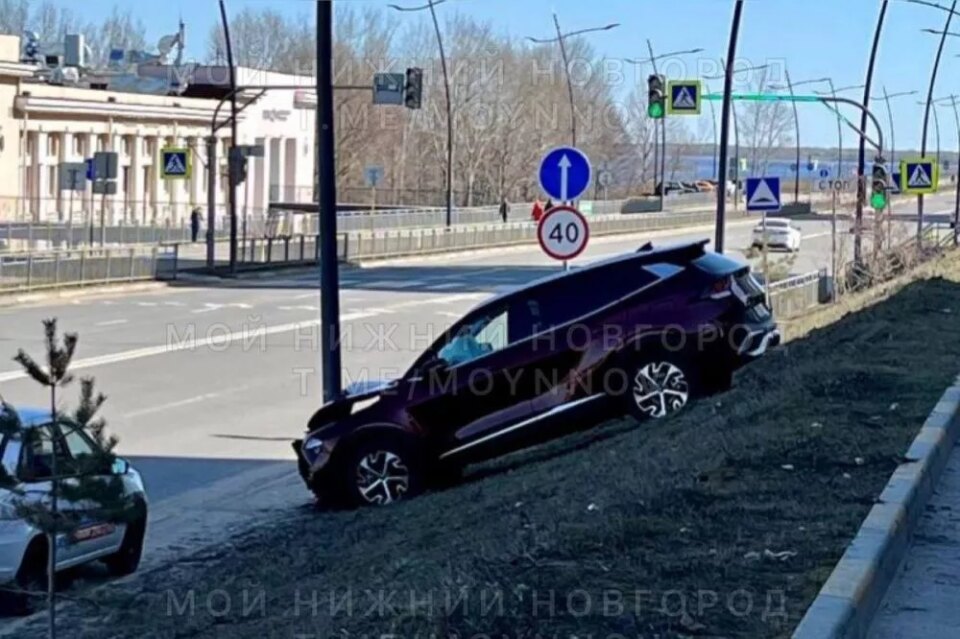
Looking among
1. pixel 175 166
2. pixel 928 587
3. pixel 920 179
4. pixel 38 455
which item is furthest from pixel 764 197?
pixel 175 166

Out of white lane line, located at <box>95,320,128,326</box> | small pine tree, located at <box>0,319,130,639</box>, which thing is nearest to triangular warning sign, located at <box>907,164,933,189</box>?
white lane line, located at <box>95,320,128,326</box>

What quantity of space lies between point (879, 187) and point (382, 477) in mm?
30601

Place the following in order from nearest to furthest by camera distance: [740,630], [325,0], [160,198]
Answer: [740,630], [325,0], [160,198]

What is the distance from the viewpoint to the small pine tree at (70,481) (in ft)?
21.8

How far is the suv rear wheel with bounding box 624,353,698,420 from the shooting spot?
13219mm

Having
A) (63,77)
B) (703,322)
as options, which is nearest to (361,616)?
(703,322)

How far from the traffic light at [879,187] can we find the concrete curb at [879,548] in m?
30.5

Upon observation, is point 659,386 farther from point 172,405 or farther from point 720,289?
point 172,405

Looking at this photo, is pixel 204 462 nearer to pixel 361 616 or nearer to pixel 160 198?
pixel 361 616

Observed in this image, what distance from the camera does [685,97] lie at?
1630 inches

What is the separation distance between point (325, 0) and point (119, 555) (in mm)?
6678

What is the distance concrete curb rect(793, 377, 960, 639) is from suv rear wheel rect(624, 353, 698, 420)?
11.1ft

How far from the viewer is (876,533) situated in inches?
271

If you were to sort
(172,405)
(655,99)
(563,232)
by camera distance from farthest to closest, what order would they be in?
(655,99) < (172,405) < (563,232)
